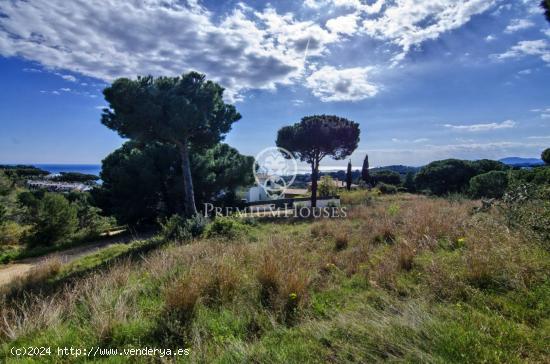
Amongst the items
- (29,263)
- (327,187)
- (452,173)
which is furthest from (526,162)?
(29,263)

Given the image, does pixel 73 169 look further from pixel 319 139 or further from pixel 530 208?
pixel 530 208

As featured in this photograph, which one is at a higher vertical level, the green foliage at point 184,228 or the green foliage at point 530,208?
the green foliage at point 530,208

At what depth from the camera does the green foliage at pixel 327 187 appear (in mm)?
21145

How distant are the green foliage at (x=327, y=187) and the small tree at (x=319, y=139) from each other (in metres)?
3.55

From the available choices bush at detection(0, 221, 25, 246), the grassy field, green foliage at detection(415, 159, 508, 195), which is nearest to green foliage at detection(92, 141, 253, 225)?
bush at detection(0, 221, 25, 246)

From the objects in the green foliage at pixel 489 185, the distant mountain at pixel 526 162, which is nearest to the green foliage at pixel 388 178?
the distant mountain at pixel 526 162

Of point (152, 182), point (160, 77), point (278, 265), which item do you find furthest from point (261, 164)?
point (278, 265)

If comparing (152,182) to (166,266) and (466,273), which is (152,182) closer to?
(166,266)

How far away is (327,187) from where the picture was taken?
845 inches

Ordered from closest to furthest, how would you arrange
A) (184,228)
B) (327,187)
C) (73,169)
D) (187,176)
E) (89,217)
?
(184,228) → (187,176) → (89,217) → (327,187) → (73,169)

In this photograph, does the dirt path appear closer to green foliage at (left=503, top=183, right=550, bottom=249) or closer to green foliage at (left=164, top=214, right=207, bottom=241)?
green foliage at (left=164, top=214, right=207, bottom=241)

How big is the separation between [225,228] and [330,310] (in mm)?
6017

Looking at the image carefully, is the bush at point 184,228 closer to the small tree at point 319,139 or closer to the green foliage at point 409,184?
the small tree at point 319,139

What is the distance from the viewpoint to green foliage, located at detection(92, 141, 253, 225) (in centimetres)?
1324
